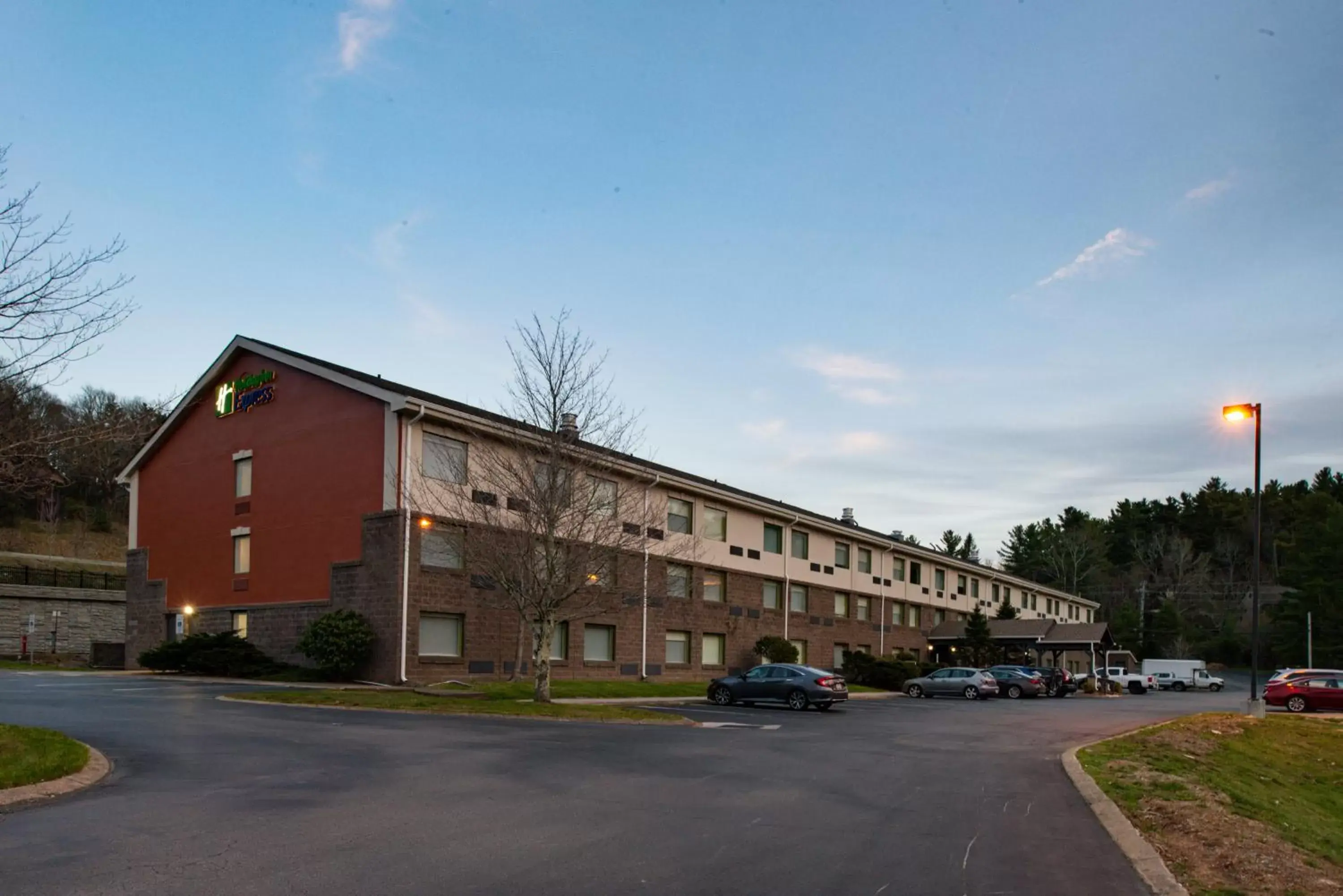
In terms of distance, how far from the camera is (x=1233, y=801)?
12.7 metres

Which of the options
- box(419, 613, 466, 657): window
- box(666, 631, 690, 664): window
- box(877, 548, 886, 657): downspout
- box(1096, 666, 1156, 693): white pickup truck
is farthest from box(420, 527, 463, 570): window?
box(1096, 666, 1156, 693): white pickup truck

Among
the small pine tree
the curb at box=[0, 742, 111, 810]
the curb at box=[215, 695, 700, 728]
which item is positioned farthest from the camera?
the small pine tree

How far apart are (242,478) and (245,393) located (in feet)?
10.0

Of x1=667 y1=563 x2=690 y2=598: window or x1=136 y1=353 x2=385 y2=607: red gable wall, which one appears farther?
x1=667 y1=563 x2=690 y2=598: window

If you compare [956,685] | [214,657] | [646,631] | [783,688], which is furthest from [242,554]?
[956,685]

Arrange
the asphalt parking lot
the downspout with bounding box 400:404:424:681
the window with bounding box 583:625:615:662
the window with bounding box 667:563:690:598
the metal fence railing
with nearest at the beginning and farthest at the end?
1. the asphalt parking lot
2. the downspout with bounding box 400:404:424:681
3. the window with bounding box 583:625:615:662
4. the window with bounding box 667:563:690:598
5. the metal fence railing

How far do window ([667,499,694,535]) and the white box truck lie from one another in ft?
154

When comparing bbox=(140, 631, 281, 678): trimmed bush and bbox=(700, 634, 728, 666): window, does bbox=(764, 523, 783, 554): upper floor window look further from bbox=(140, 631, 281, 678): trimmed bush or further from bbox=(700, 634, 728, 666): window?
bbox=(140, 631, 281, 678): trimmed bush

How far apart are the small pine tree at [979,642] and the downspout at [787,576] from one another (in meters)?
18.2

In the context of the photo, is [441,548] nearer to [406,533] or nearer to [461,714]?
[406,533]

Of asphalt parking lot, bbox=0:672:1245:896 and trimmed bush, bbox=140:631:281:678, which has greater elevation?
asphalt parking lot, bbox=0:672:1245:896

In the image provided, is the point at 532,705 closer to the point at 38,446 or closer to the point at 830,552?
the point at 38,446

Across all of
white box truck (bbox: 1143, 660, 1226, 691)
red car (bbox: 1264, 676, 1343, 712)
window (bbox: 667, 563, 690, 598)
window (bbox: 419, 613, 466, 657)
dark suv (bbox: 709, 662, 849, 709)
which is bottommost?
white box truck (bbox: 1143, 660, 1226, 691)

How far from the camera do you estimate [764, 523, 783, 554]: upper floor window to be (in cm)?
4997
